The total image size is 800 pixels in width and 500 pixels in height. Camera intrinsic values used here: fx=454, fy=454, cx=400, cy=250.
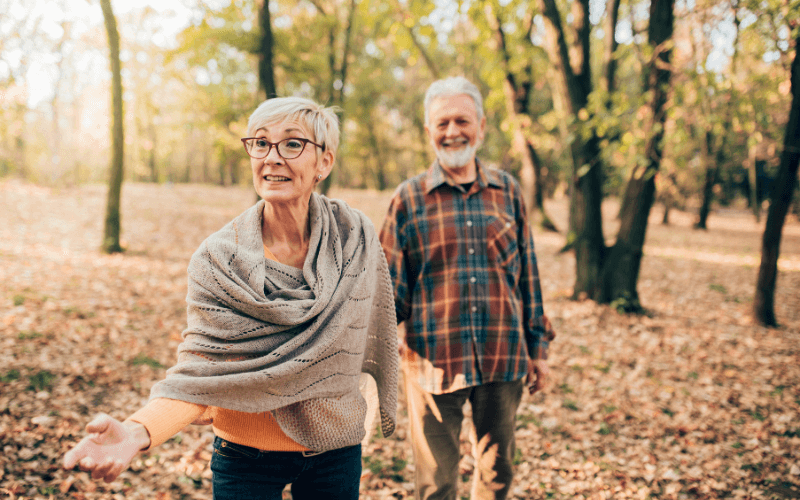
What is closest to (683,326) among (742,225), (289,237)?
(289,237)

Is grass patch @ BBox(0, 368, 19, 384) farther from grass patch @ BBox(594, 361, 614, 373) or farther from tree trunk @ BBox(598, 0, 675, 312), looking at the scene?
tree trunk @ BBox(598, 0, 675, 312)

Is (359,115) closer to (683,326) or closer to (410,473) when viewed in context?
(683,326)

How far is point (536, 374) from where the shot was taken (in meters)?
2.53

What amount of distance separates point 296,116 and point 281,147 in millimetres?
136

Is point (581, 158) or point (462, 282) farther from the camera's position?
point (581, 158)

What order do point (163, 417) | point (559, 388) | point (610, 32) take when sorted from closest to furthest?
point (163, 417) < point (559, 388) < point (610, 32)

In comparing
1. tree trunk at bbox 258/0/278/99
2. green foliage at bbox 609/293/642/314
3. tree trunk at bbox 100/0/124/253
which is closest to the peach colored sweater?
Answer: green foliage at bbox 609/293/642/314

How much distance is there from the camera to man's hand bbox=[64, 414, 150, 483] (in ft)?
3.72

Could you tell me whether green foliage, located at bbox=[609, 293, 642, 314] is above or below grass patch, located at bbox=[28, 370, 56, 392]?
above

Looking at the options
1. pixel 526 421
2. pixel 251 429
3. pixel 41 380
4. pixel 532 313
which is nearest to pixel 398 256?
pixel 532 313

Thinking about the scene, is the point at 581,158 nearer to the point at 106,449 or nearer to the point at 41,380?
the point at 106,449

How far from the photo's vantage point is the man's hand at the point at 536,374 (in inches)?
98.3

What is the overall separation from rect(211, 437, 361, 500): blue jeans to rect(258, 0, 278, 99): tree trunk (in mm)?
7307

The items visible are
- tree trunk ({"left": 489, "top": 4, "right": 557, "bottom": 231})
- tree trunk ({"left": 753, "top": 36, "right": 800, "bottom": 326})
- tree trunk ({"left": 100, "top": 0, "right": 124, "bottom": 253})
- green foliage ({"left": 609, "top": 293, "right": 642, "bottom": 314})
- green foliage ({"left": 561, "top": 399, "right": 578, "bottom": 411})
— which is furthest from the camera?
tree trunk ({"left": 489, "top": 4, "right": 557, "bottom": 231})
